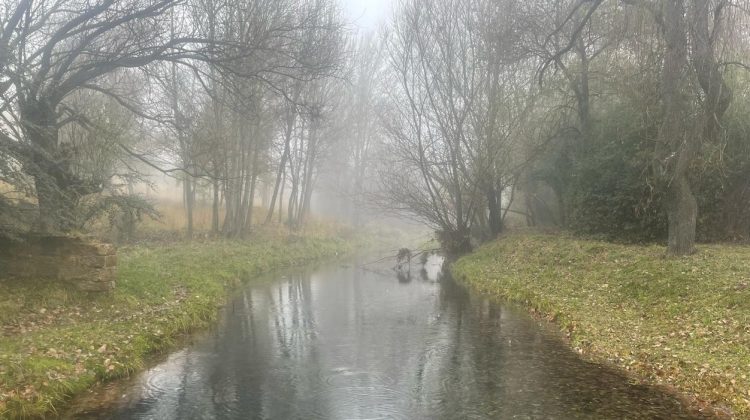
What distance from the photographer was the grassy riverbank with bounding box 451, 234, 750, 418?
26.9 ft

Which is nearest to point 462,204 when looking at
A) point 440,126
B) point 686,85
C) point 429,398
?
point 440,126

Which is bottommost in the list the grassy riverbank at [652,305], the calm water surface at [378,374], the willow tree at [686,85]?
the calm water surface at [378,374]

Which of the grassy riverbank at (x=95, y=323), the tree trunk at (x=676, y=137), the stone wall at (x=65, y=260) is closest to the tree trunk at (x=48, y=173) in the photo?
the stone wall at (x=65, y=260)

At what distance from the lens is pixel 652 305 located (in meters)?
11.6

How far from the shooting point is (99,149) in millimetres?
15500

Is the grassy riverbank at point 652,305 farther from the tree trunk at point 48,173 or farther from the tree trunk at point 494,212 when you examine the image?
the tree trunk at point 48,173

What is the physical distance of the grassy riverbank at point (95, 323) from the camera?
7.78 m

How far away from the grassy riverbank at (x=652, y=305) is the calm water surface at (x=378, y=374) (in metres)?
0.58

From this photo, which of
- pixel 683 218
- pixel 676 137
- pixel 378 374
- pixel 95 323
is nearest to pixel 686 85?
pixel 676 137

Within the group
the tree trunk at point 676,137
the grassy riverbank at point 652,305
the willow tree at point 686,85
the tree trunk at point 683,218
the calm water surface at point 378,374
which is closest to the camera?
the calm water surface at point 378,374

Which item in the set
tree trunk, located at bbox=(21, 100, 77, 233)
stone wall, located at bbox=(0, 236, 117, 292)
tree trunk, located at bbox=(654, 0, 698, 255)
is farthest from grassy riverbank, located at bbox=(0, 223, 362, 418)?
tree trunk, located at bbox=(654, 0, 698, 255)

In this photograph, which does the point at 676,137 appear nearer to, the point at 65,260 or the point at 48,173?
the point at 65,260

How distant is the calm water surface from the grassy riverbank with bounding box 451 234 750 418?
0.58 meters

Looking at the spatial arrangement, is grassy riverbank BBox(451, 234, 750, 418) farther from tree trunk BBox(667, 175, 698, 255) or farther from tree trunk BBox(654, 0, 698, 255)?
tree trunk BBox(654, 0, 698, 255)
